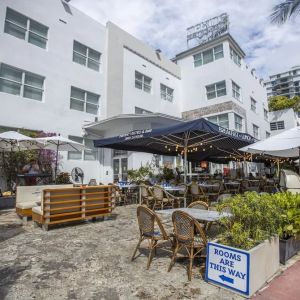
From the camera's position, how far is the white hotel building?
1188 cm

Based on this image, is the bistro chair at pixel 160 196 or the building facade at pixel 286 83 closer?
the bistro chair at pixel 160 196

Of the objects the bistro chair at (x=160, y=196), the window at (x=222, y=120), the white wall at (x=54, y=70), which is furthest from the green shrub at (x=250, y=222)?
the window at (x=222, y=120)

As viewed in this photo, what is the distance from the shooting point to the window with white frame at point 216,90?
61.7 feet

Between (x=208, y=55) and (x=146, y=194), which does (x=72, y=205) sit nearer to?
(x=146, y=194)

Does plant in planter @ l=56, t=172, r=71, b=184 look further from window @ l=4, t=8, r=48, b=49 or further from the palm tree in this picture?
the palm tree

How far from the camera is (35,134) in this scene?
36.9 ft

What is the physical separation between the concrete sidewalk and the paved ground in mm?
357

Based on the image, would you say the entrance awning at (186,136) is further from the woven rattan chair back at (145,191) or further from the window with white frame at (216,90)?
the window with white frame at (216,90)

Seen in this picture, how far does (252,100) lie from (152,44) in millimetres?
10541

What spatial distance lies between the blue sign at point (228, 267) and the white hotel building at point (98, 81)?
382 inches

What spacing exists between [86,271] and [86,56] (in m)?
14.0

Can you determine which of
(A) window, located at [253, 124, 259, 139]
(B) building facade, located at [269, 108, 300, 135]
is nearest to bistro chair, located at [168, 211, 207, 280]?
(A) window, located at [253, 124, 259, 139]

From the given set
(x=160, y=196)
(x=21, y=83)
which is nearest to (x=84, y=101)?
(x=21, y=83)

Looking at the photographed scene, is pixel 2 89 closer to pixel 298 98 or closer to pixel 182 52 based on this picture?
pixel 182 52
